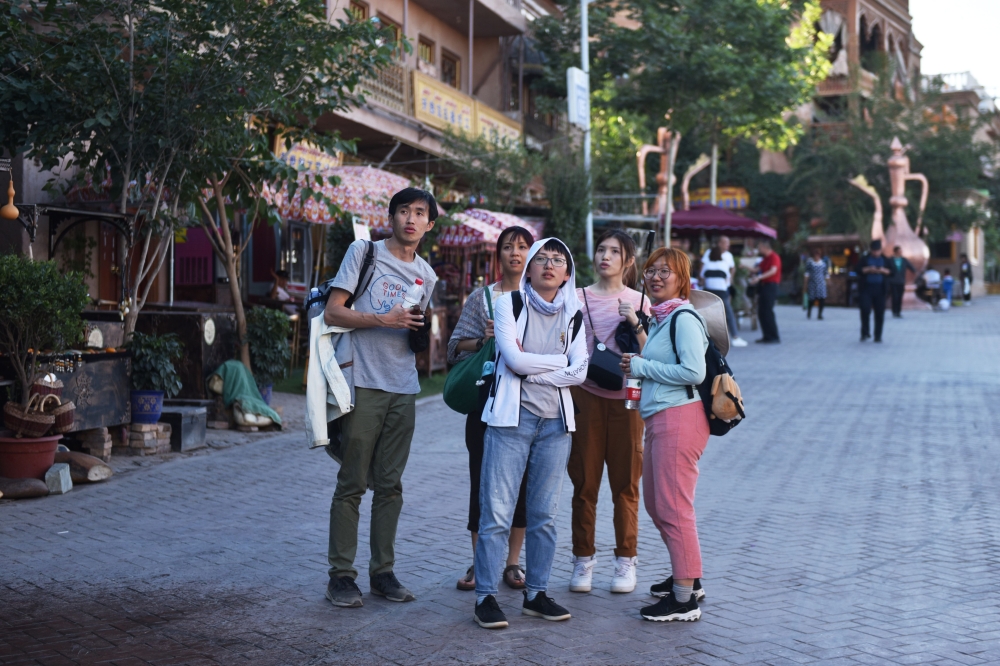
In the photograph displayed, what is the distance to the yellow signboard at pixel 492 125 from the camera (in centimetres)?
2417

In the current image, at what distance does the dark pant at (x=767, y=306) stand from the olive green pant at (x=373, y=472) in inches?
609

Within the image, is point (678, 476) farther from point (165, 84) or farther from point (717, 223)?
point (717, 223)

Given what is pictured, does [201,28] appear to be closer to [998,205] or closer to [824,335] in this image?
[824,335]

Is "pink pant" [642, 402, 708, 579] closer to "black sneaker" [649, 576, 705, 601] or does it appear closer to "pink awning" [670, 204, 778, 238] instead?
"black sneaker" [649, 576, 705, 601]

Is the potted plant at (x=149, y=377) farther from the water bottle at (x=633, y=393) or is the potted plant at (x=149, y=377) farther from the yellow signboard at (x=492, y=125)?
the yellow signboard at (x=492, y=125)

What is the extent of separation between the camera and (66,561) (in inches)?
240

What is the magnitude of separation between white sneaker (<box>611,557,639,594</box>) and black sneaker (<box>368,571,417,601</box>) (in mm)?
988

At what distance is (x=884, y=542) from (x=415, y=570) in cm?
275

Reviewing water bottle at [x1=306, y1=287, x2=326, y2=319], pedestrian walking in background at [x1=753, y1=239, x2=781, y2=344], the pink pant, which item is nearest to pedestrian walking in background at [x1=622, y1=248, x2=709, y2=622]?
the pink pant

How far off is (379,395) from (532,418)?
2.53ft

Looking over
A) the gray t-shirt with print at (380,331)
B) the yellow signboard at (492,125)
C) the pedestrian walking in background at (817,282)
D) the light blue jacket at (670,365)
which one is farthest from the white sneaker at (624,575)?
the pedestrian walking in background at (817,282)

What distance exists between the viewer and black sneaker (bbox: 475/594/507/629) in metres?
4.84

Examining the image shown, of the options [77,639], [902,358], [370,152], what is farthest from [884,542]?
[370,152]

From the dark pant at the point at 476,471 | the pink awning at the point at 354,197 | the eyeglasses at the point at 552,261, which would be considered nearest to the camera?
the eyeglasses at the point at 552,261
